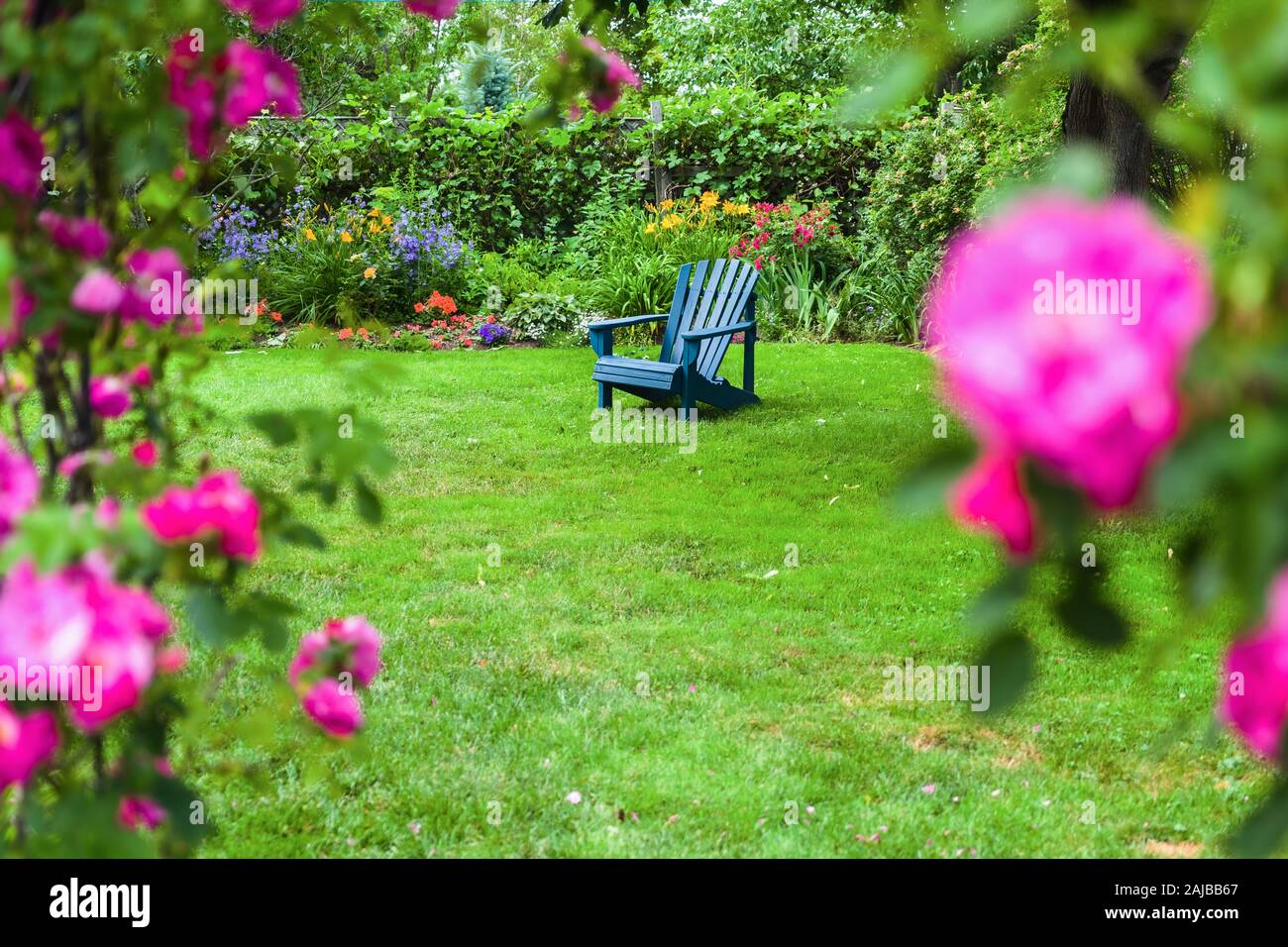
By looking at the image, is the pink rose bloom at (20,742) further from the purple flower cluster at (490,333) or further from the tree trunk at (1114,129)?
the purple flower cluster at (490,333)

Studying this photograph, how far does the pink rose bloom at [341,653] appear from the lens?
1466 millimetres

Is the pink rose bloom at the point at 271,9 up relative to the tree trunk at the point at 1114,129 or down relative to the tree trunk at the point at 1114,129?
down

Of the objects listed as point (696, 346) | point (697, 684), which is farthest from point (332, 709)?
point (696, 346)

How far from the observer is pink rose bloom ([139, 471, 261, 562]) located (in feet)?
3.23

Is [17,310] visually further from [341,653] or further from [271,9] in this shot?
[341,653]

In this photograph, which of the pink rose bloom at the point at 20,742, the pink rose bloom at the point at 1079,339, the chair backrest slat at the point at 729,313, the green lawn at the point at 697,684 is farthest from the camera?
the chair backrest slat at the point at 729,313

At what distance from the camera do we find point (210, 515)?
1021 mm

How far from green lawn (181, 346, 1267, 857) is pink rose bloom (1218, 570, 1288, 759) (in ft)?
0.16

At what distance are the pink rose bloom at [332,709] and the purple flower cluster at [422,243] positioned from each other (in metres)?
7.62

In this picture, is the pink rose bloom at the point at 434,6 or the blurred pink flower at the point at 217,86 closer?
the blurred pink flower at the point at 217,86

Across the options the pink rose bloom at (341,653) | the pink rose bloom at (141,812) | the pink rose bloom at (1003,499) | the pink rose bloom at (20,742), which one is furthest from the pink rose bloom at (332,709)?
the pink rose bloom at (1003,499)

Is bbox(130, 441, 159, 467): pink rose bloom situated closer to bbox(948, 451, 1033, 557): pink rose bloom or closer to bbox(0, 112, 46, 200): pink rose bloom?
bbox(0, 112, 46, 200): pink rose bloom

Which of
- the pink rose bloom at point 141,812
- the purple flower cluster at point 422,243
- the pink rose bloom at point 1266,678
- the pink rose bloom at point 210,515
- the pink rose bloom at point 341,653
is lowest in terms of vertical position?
the pink rose bloom at point 141,812

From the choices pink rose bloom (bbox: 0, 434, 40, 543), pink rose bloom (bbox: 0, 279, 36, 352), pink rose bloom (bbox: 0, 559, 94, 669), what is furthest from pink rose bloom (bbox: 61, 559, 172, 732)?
pink rose bloom (bbox: 0, 279, 36, 352)
